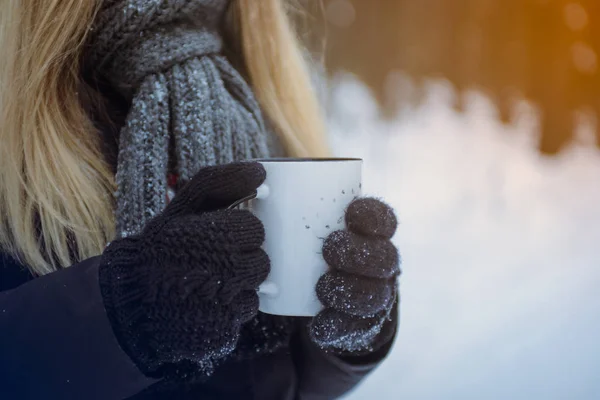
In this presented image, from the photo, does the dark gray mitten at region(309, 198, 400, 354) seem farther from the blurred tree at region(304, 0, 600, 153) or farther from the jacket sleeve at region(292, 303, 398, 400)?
the blurred tree at region(304, 0, 600, 153)

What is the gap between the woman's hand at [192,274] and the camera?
37cm

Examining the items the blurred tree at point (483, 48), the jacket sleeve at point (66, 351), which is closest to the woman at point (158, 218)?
the jacket sleeve at point (66, 351)

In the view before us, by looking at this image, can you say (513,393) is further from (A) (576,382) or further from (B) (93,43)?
(B) (93,43)

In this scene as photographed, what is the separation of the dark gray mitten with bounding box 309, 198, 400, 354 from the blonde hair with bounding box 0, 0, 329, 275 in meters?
0.31

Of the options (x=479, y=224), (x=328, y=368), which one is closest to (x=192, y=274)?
(x=328, y=368)

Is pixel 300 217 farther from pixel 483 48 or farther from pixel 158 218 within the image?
pixel 483 48

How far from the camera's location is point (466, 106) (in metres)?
1.33

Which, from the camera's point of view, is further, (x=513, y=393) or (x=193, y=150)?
(x=513, y=393)

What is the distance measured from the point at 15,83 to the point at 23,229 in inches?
6.4

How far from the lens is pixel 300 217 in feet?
1.36

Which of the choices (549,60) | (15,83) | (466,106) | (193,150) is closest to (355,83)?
(466,106)

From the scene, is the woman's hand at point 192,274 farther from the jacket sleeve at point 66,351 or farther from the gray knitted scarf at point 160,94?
the gray knitted scarf at point 160,94

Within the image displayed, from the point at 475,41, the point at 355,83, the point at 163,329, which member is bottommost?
the point at 163,329

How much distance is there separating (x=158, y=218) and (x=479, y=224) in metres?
1.06
